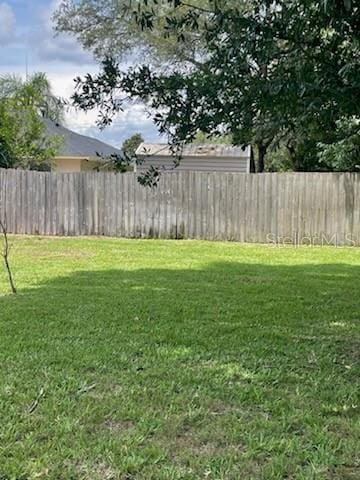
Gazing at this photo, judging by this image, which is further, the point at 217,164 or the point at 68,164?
the point at 68,164

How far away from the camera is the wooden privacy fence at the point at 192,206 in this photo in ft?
37.9

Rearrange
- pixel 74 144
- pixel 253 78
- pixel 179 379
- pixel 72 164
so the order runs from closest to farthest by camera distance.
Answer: pixel 253 78 < pixel 179 379 < pixel 72 164 < pixel 74 144

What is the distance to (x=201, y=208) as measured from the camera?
39.7ft

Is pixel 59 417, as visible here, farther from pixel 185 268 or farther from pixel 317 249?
pixel 317 249

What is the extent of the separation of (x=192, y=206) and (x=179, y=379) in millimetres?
8689

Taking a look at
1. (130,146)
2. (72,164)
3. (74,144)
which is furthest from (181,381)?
(74,144)

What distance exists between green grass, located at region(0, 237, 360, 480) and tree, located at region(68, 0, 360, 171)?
5.33 ft

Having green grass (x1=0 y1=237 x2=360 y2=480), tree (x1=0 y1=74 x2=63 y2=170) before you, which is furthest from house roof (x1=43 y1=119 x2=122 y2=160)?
green grass (x1=0 y1=237 x2=360 y2=480)

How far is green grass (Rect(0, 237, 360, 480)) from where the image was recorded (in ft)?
8.31

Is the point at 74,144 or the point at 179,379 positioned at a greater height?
the point at 74,144

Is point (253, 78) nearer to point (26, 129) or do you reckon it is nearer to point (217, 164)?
point (217, 164)

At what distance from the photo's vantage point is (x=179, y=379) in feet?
11.7

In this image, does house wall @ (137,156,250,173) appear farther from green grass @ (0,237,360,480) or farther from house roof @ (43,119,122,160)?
green grass @ (0,237,360,480)

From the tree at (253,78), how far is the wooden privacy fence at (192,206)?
7.80m
